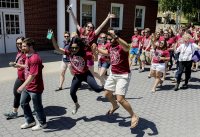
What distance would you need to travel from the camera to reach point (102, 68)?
286 inches

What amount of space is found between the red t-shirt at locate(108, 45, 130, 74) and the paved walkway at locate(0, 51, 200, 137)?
1.08m

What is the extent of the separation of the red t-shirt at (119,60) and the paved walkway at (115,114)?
3.54 ft

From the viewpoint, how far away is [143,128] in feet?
16.8

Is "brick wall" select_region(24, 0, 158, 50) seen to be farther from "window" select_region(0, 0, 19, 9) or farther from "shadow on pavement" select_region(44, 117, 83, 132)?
"shadow on pavement" select_region(44, 117, 83, 132)

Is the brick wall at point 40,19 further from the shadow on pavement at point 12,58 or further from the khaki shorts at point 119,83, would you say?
the khaki shorts at point 119,83

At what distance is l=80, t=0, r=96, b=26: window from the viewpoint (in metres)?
17.0

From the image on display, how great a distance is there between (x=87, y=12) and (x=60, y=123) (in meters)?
13.0

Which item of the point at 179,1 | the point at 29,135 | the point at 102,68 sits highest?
the point at 179,1

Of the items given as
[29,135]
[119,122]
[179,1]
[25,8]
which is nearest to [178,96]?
[119,122]

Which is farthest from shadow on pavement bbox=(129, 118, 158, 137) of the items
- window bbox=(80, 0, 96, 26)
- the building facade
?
window bbox=(80, 0, 96, 26)

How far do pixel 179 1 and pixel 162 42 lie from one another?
20432 mm

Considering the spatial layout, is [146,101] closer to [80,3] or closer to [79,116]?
[79,116]

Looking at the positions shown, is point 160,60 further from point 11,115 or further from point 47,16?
point 47,16

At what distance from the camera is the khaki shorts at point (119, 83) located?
4.93 metres
